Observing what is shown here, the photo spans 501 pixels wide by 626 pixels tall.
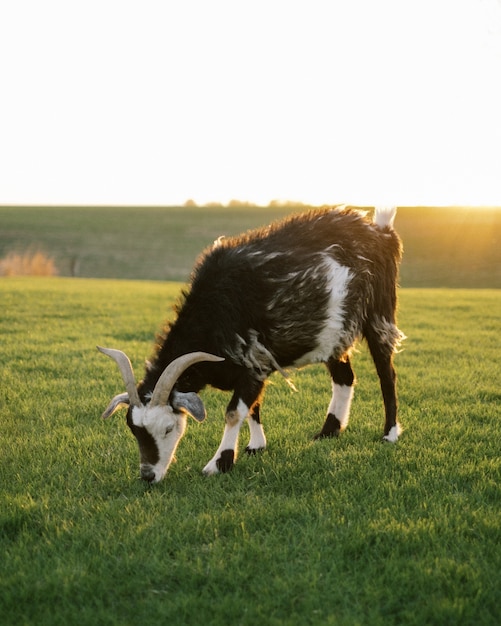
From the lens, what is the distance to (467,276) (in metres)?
43.2

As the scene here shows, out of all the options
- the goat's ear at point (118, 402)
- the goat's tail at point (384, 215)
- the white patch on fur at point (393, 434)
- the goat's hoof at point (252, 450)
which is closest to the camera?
the goat's ear at point (118, 402)

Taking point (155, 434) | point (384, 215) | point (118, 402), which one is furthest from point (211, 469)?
point (384, 215)

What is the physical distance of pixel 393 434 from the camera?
21.6ft

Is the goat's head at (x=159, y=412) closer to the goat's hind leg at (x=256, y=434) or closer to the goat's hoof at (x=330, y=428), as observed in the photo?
the goat's hind leg at (x=256, y=434)

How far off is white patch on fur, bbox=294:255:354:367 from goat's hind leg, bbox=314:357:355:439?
0.36 meters

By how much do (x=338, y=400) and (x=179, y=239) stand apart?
53.0m

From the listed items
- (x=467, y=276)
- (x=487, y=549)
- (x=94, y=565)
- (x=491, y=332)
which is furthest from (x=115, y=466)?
(x=467, y=276)

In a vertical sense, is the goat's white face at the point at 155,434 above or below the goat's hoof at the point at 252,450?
above

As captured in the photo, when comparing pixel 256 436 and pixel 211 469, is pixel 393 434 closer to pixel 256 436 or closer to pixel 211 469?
pixel 256 436

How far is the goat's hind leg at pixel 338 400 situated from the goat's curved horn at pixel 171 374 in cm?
178

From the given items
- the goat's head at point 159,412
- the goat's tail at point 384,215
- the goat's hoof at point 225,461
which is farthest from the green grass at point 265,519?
the goat's tail at point 384,215

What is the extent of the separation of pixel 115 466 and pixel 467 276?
133 feet

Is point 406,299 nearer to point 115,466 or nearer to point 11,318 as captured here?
point 11,318

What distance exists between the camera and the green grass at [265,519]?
3.73 metres
